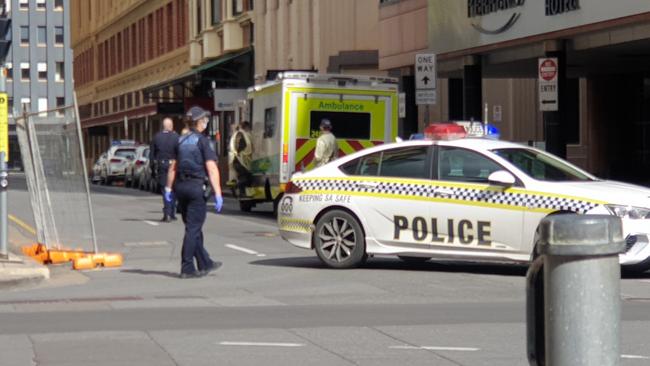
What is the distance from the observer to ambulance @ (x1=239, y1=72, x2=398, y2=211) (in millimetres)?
25156

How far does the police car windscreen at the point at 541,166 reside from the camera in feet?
47.9

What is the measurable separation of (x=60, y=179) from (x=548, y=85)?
9.40m

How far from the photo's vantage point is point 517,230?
46.8 ft

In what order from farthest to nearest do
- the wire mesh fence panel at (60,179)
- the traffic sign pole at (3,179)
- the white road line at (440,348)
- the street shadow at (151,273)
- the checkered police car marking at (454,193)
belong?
the wire mesh fence panel at (60,179), the traffic sign pole at (3,179), the street shadow at (151,273), the checkered police car marking at (454,193), the white road line at (440,348)

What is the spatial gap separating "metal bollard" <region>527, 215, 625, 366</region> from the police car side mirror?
10.6m

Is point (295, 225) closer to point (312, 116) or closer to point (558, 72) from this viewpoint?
point (312, 116)

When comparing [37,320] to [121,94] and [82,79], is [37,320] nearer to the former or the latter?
[121,94]

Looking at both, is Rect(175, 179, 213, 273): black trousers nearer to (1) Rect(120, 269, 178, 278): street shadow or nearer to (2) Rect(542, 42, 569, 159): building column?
(1) Rect(120, 269, 178, 278): street shadow

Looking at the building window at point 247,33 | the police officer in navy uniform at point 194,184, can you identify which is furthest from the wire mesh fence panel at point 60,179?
the building window at point 247,33

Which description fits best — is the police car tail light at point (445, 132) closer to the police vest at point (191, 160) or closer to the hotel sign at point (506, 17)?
the police vest at point (191, 160)

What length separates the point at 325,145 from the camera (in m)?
23.8

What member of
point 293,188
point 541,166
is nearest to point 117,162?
point 293,188

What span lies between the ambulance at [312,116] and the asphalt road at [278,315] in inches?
277

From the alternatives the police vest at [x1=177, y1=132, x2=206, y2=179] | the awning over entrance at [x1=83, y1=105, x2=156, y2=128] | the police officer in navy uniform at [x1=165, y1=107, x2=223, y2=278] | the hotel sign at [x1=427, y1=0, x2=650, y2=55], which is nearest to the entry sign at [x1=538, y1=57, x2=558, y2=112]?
the hotel sign at [x1=427, y1=0, x2=650, y2=55]
